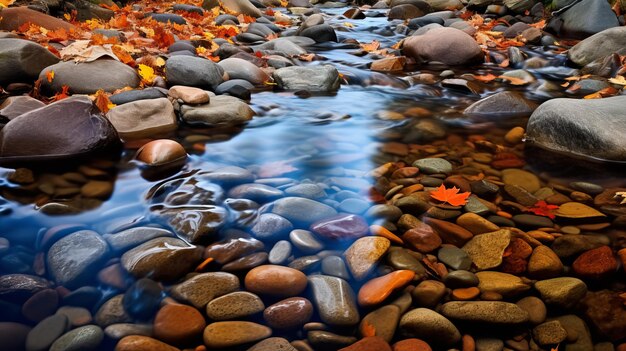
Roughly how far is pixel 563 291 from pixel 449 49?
545 centimetres

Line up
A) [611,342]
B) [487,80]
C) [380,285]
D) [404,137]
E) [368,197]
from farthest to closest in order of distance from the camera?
1. [487,80]
2. [404,137]
3. [368,197]
4. [380,285]
5. [611,342]

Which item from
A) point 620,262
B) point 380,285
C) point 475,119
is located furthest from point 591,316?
point 475,119

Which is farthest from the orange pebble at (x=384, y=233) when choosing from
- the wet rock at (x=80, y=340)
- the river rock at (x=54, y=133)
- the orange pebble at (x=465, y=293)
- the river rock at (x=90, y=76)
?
the river rock at (x=90, y=76)

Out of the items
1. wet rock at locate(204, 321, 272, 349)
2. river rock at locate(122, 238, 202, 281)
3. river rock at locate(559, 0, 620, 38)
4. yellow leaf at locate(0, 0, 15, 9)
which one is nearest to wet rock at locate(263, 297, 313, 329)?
wet rock at locate(204, 321, 272, 349)

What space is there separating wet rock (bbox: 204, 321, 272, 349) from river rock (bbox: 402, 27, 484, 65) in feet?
19.3

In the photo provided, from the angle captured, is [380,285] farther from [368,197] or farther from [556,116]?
[556,116]

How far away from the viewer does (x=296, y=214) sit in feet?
7.51

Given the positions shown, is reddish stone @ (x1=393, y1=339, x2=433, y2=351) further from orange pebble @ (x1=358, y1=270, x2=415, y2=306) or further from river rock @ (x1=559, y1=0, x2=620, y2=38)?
river rock @ (x1=559, y1=0, x2=620, y2=38)

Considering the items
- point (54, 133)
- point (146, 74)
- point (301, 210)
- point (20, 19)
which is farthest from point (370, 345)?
point (20, 19)

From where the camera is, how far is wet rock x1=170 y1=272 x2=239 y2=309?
1.71m

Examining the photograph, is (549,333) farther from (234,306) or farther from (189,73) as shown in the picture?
(189,73)

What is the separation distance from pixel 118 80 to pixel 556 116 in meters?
3.89

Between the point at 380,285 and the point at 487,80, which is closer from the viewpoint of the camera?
the point at 380,285

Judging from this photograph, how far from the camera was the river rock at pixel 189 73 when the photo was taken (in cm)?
439
